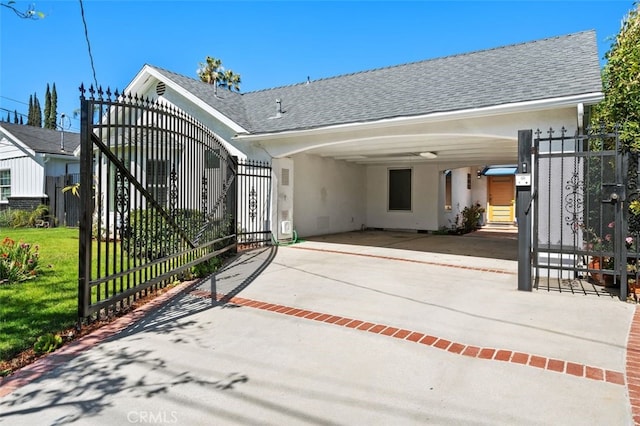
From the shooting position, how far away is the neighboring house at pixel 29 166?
16797mm

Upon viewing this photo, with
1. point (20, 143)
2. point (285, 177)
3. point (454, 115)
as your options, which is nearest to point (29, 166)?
point (20, 143)

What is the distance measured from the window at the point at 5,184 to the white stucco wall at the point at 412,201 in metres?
16.6

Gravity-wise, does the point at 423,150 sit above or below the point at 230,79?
below

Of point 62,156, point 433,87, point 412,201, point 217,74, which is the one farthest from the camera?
point 217,74

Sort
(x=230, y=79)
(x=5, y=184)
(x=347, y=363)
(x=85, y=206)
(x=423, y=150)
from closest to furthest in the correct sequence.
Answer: (x=347, y=363)
(x=85, y=206)
(x=423, y=150)
(x=5, y=184)
(x=230, y=79)

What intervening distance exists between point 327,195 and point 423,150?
3.94 m

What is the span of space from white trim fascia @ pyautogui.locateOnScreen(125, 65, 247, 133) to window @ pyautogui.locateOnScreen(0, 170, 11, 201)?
9.72 metres

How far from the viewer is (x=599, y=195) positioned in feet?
19.8

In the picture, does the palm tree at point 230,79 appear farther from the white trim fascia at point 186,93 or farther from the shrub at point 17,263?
the shrub at point 17,263

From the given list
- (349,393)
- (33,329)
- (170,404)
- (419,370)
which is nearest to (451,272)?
(419,370)

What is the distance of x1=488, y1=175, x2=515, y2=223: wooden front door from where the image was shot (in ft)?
70.3

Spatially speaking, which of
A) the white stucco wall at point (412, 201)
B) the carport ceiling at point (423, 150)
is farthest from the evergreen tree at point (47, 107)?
the carport ceiling at point (423, 150)

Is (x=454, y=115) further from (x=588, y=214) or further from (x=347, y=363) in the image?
(x=347, y=363)

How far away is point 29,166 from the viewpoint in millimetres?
17281
